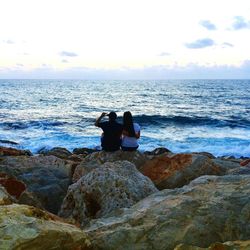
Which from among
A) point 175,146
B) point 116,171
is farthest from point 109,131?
point 175,146

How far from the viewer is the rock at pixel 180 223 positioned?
3963mm

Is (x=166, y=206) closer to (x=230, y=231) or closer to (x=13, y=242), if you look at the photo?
(x=230, y=231)

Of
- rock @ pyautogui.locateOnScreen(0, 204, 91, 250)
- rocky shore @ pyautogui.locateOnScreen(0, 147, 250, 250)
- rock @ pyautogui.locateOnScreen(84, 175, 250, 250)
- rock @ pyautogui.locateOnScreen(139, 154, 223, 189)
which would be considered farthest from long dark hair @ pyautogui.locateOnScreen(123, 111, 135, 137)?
rock @ pyautogui.locateOnScreen(0, 204, 91, 250)

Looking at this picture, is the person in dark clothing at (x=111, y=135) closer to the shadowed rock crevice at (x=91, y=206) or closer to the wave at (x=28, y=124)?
the shadowed rock crevice at (x=91, y=206)

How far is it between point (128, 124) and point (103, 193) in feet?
14.0

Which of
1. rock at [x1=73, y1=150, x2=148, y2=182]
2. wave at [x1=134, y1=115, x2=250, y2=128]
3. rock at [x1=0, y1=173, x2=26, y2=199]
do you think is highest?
rock at [x1=0, y1=173, x2=26, y2=199]

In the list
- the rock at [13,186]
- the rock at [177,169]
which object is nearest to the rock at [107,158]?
the rock at [177,169]

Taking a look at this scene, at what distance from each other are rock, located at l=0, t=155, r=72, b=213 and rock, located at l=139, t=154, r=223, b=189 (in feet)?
5.23

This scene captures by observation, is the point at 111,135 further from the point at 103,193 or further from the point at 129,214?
the point at 129,214

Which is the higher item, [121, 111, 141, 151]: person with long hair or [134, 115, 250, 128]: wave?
[121, 111, 141, 151]: person with long hair

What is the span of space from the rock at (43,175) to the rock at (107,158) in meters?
0.39

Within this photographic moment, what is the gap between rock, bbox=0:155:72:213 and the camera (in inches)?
280

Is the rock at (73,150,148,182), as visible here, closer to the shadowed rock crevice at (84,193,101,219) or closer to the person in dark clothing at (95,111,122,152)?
the person in dark clothing at (95,111,122,152)

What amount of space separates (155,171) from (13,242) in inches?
178
